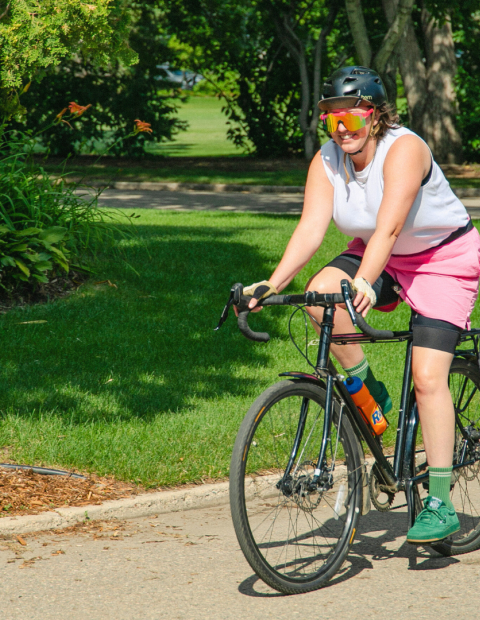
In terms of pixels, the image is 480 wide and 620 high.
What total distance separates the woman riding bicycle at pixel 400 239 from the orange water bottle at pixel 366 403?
6.5 inches

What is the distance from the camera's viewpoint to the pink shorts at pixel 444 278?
3482 mm

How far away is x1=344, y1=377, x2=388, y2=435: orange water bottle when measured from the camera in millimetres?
3480

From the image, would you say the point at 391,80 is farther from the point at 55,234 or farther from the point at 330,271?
the point at 330,271

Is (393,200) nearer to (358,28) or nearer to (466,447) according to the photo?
(466,447)

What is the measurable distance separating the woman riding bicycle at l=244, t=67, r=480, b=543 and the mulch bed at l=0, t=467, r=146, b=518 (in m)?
1.45

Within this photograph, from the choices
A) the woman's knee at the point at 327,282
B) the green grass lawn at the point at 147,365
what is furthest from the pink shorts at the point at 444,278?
the green grass lawn at the point at 147,365

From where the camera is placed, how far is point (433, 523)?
11.3 ft

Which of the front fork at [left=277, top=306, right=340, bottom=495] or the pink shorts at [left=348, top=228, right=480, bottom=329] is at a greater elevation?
the pink shorts at [left=348, top=228, right=480, bottom=329]

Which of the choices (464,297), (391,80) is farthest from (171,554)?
(391,80)

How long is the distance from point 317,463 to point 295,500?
0.54 ft

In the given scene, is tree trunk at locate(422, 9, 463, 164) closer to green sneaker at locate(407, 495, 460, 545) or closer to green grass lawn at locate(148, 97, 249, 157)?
green grass lawn at locate(148, 97, 249, 157)

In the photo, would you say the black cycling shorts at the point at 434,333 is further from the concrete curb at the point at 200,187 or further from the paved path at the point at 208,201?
the concrete curb at the point at 200,187

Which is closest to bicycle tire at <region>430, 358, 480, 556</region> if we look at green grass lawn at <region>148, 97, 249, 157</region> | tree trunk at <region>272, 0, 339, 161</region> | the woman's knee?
the woman's knee

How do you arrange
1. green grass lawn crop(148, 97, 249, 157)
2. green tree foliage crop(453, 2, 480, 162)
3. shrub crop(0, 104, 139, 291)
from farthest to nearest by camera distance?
1. green grass lawn crop(148, 97, 249, 157)
2. green tree foliage crop(453, 2, 480, 162)
3. shrub crop(0, 104, 139, 291)
